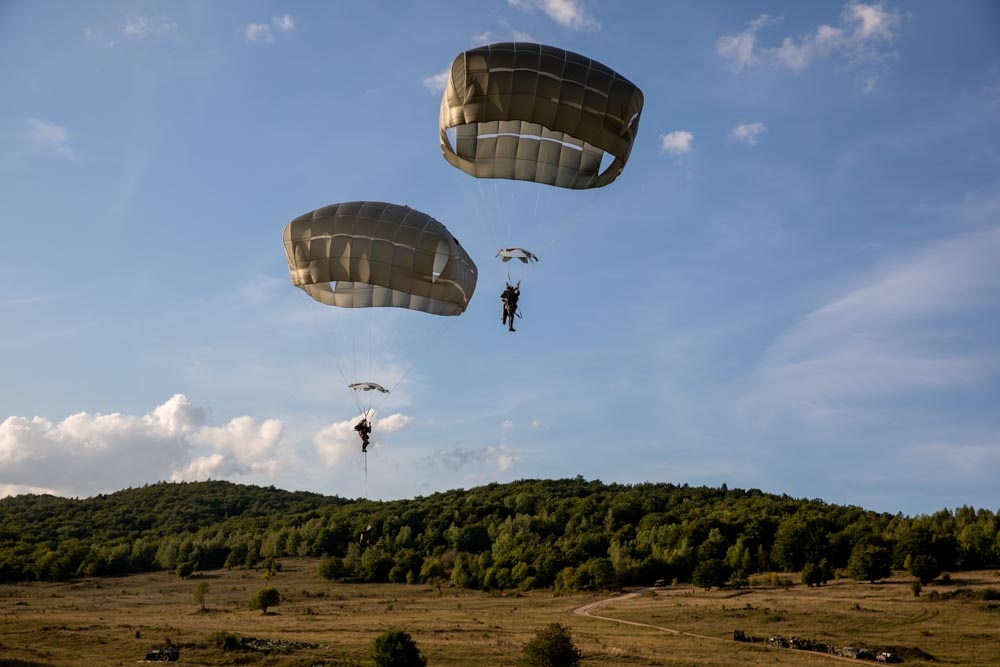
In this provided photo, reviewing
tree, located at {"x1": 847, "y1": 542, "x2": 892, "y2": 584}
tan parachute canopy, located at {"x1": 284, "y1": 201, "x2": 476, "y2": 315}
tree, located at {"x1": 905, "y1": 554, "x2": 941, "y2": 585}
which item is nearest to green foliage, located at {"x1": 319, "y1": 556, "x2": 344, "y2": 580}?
tree, located at {"x1": 847, "y1": 542, "x2": 892, "y2": 584}

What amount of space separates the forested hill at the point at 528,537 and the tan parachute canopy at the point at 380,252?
11.8 m

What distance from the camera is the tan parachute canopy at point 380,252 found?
3862 centimetres

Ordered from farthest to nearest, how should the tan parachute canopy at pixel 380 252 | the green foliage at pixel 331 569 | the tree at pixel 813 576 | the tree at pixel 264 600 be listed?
the green foliage at pixel 331 569
the tree at pixel 813 576
the tree at pixel 264 600
the tan parachute canopy at pixel 380 252

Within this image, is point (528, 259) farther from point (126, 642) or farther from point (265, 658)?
point (126, 642)

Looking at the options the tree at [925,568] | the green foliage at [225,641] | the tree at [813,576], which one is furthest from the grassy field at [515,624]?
the tree at [813,576]

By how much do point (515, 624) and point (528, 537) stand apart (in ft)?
147

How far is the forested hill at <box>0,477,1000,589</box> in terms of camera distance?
73188 millimetres

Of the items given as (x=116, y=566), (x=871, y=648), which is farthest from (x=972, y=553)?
(x=116, y=566)

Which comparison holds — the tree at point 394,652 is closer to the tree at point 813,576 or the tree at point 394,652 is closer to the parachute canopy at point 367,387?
the parachute canopy at point 367,387

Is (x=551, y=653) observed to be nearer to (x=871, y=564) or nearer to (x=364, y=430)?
(x=364, y=430)

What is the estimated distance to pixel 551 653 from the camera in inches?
1553

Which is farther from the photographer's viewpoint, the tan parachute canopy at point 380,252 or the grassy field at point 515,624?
the grassy field at point 515,624

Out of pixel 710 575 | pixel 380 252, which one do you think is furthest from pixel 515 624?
pixel 380 252

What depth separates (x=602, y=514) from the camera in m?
110
